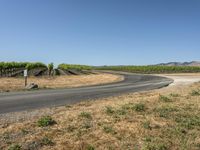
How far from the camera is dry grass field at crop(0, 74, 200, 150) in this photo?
762cm

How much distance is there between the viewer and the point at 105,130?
8898 millimetres

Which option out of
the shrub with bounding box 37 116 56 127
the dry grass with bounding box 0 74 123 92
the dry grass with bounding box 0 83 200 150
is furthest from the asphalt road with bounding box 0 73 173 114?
the dry grass with bounding box 0 74 123 92

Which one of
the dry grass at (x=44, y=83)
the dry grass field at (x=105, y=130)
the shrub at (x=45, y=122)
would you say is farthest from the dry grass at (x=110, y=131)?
the dry grass at (x=44, y=83)

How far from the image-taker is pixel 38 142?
298 inches

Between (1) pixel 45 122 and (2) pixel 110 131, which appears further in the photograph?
(1) pixel 45 122

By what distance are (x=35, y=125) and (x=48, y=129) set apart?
2.10 feet

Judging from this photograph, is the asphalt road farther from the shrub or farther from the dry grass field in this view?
the shrub

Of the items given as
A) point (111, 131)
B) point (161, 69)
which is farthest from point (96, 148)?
point (161, 69)

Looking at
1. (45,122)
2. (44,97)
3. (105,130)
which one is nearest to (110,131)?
(105,130)

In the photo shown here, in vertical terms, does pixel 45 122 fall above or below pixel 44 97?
above

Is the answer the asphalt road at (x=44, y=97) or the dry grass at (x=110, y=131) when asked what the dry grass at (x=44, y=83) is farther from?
the dry grass at (x=110, y=131)

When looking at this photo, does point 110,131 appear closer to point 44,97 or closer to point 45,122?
point 45,122

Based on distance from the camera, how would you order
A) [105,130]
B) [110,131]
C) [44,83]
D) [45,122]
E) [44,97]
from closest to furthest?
[110,131] < [105,130] < [45,122] < [44,97] < [44,83]

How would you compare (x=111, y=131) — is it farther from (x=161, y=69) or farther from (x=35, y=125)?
(x=161, y=69)
